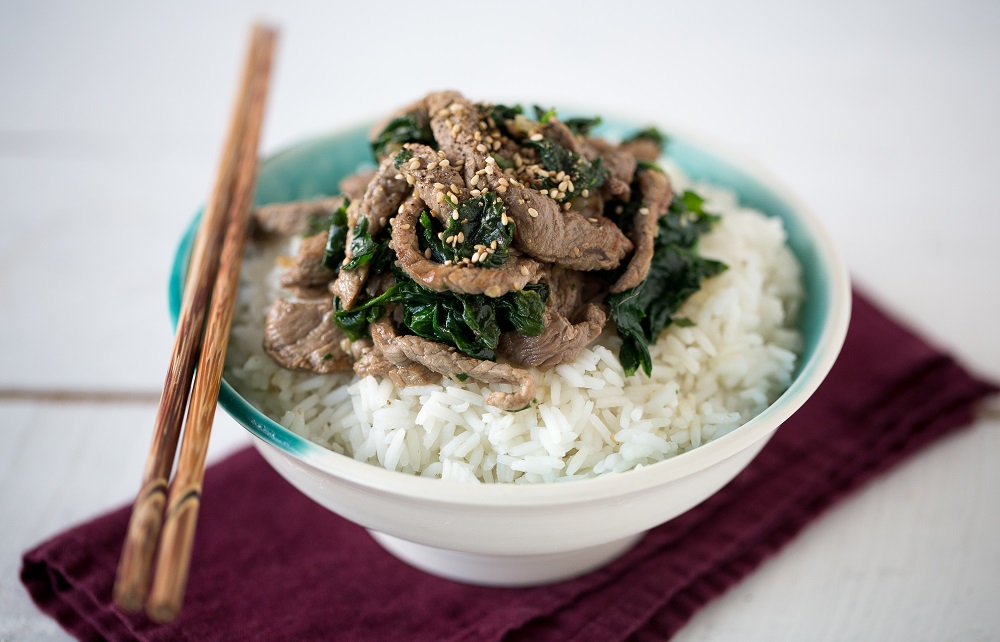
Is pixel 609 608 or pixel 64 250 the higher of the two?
pixel 609 608

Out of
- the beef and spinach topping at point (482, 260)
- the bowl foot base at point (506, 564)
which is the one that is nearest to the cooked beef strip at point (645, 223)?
the beef and spinach topping at point (482, 260)

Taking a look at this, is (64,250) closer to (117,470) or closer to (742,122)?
(117,470)

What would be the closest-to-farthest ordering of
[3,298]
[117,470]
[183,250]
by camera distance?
[183,250] < [117,470] < [3,298]

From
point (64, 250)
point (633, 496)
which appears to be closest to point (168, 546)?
point (633, 496)

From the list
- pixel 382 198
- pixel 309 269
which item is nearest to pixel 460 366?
pixel 382 198

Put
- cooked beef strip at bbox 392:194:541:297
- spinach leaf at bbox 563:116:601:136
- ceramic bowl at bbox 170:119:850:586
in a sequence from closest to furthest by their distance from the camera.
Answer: ceramic bowl at bbox 170:119:850:586, cooked beef strip at bbox 392:194:541:297, spinach leaf at bbox 563:116:601:136

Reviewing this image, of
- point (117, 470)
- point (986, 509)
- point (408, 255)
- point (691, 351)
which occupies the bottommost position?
point (117, 470)

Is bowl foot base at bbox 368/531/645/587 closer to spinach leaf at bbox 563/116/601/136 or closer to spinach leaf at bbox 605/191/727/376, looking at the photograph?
spinach leaf at bbox 605/191/727/376

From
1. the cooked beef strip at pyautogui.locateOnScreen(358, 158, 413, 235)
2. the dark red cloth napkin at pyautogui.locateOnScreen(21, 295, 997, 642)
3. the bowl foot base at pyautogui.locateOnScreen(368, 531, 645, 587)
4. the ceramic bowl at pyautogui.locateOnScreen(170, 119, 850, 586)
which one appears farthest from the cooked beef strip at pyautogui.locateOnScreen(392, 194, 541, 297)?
the dark red cloth napkin at pyautogui.locateOnScreen(21, 295, 997, 642)
